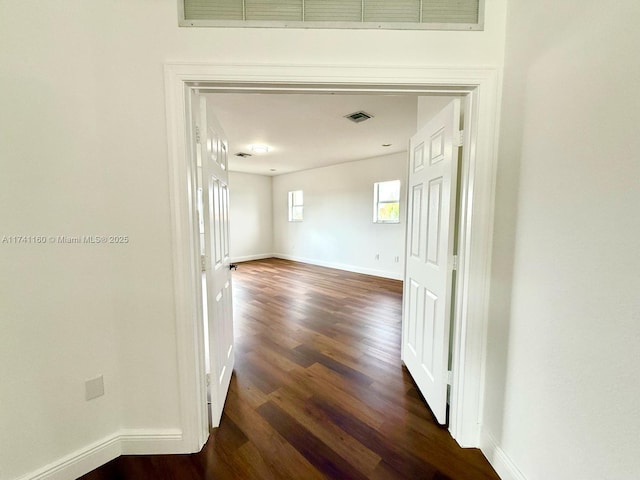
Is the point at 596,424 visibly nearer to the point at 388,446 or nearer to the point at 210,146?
the point at 388,446

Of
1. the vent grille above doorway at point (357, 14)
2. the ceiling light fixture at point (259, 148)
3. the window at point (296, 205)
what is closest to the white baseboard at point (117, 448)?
the vent grille above doorway at point (357, 14)

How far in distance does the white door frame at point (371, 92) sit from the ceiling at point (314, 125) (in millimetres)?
1001

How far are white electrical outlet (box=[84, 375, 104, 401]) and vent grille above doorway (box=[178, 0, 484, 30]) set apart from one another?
6.27ft

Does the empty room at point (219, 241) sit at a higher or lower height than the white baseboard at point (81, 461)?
higher

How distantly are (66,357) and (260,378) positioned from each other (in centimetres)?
123

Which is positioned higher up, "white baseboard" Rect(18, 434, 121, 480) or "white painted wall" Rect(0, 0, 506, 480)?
"white painted wall" Rect(0, 0, 506, 480)

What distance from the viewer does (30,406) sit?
1107mm

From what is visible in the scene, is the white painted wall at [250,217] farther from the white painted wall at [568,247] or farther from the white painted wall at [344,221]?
the white painted wall at [568,247]

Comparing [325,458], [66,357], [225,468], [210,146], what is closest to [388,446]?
[325,458]

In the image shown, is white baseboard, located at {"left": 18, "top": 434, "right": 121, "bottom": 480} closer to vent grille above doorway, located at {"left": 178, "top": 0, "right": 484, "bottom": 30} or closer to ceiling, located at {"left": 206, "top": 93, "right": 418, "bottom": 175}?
vent grille above doorway, located at {"left": 178, "top": 0, "right": 484, "bottom": 30}

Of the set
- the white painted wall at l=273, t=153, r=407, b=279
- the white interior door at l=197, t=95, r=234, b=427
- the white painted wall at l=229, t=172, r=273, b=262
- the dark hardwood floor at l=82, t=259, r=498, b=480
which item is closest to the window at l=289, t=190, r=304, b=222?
the white painted wall at l=273, t=153, r=407, b=279

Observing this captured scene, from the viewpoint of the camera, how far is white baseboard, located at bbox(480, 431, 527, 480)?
1.13m

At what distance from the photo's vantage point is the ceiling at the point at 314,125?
8.79 ft

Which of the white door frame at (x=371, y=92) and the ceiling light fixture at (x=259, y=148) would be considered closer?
the white door frame at (x=371, y=92)
